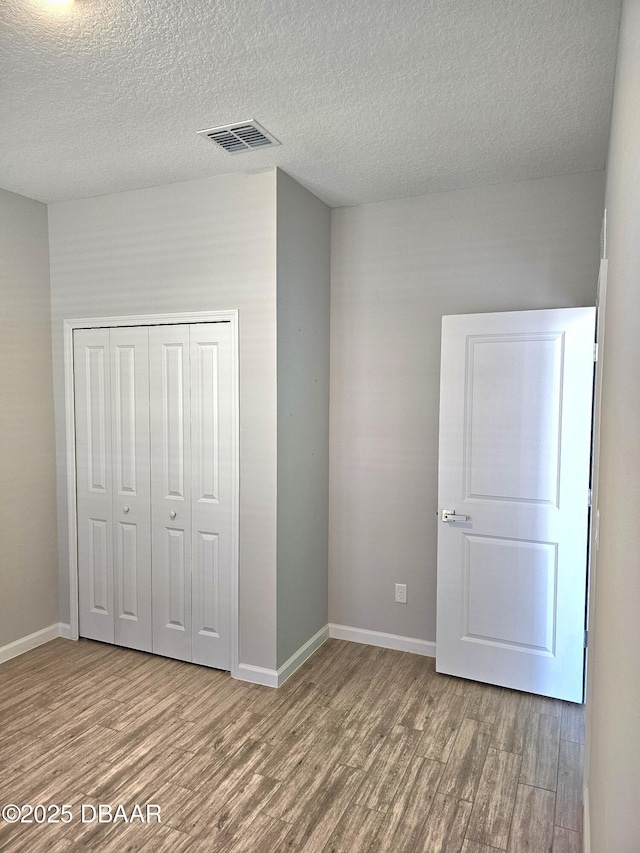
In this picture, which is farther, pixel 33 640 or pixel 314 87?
pixel 33 640

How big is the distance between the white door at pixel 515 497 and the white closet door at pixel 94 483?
1.94 metres

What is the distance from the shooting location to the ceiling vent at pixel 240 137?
7.76 ft

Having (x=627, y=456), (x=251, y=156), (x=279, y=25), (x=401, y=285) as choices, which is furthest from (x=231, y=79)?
(x=627, y=456)

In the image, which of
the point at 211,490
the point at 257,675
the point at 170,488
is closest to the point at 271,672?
the point at 257,675

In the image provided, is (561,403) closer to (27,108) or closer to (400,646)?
(400,646)

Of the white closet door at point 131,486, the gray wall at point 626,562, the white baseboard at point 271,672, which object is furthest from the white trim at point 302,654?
the gray wall at point 626,562

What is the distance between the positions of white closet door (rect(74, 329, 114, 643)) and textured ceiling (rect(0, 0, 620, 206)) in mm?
990

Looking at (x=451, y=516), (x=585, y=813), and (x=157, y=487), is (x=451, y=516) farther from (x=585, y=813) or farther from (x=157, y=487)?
(x=157, y=487)

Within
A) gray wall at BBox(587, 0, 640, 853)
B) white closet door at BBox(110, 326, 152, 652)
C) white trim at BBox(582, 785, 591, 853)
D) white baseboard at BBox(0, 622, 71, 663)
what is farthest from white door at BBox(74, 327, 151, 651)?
gray wall at BBox(587, 0, 640, 853)

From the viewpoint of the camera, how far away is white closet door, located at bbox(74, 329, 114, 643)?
335cm

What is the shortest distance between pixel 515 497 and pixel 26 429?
2776 millimetres

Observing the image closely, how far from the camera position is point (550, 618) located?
2.76 m

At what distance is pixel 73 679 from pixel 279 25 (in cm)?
309

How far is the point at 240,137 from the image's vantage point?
97.1 inches
